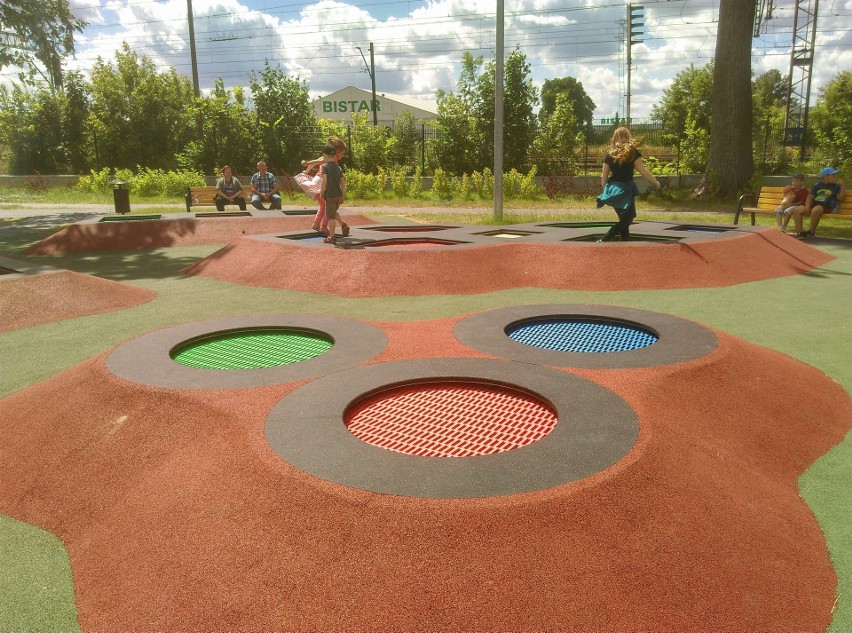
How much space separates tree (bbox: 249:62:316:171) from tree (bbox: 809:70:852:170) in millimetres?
20762

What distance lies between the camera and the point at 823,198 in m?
12.6

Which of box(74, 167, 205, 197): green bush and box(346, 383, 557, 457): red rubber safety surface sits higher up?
box(74, 167, 205, 197): green bush

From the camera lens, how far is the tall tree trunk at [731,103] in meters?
19.5

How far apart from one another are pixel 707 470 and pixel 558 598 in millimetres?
1437

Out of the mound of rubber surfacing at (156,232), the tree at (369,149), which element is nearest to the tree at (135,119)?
the tree at (369,149)

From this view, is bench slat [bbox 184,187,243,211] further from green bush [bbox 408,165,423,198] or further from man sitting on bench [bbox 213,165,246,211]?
green bush [bbox 408,165,423,198]

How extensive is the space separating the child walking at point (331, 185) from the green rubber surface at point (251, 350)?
465 centimetres

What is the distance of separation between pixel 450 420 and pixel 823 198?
12.0 meters

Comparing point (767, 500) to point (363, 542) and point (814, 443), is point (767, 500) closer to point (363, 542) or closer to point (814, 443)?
point (814, 443)

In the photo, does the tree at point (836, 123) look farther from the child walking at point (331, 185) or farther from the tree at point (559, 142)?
the child walking at point (331, 185)

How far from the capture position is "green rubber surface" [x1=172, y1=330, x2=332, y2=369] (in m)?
5.32

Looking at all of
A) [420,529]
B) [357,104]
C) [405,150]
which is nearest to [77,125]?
[405,150]

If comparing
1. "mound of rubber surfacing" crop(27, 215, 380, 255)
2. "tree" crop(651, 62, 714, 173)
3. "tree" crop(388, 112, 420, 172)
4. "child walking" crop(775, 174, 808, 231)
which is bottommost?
"mound of rubber surfacing" crop(27, 215, 380, 255)

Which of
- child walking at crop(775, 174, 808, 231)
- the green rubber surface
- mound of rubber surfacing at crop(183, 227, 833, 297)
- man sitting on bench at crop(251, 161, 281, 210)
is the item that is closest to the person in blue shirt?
child walking at crop(775, 174, 808, 231)
